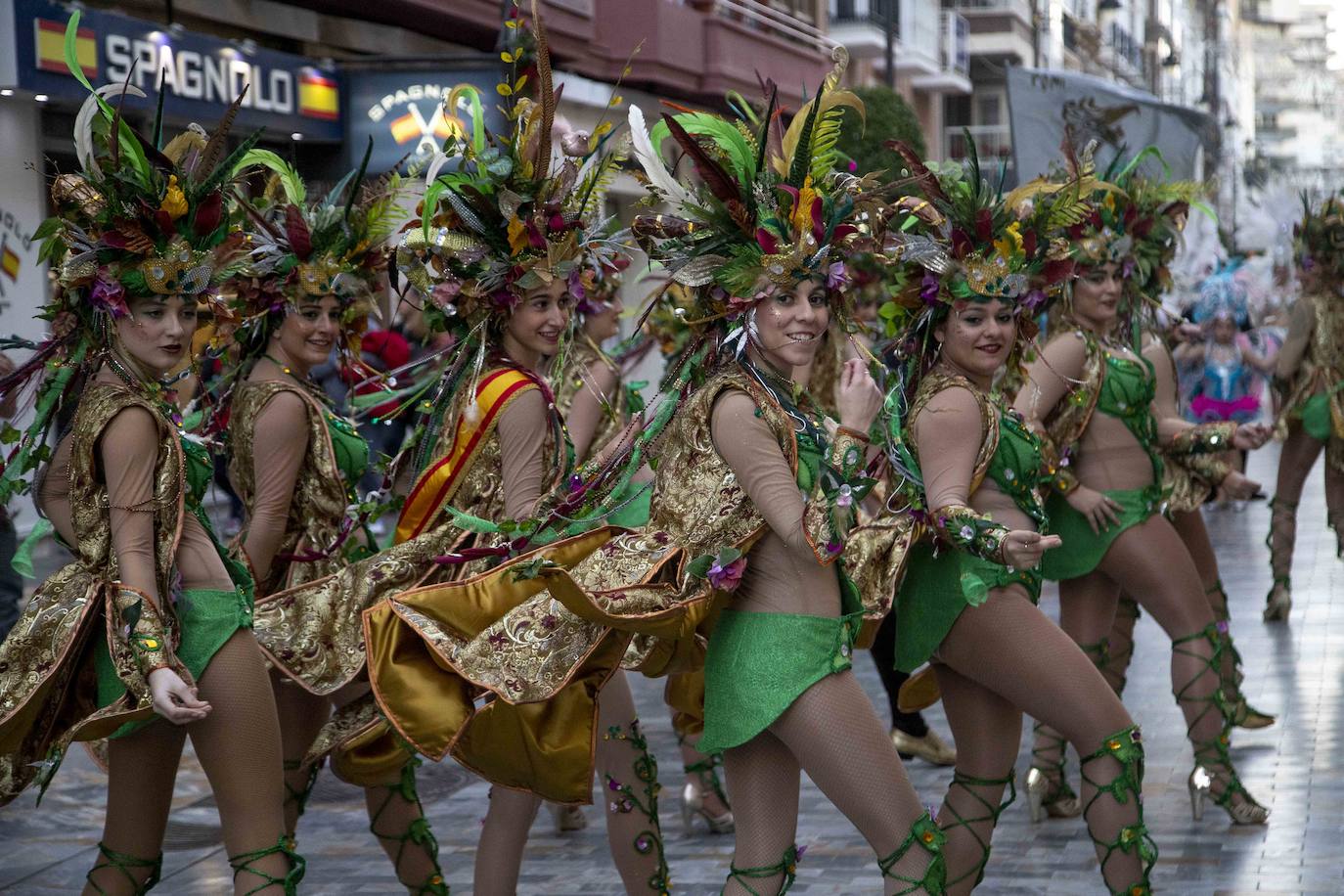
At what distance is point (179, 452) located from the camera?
429 cm

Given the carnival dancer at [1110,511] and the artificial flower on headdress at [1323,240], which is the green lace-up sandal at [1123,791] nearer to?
the carnival dancer at [1110,511]

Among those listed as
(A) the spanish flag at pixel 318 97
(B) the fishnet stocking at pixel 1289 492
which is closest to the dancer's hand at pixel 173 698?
(B) the fishnet stocking at pixel 1289 492

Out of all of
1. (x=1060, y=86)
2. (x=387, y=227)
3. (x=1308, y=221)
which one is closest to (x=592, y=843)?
(x=387, y=227)

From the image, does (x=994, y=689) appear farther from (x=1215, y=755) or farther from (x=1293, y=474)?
(x=1293, y=474)

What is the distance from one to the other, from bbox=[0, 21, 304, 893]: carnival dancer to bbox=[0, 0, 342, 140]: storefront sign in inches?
249

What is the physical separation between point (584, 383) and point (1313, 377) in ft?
16.3

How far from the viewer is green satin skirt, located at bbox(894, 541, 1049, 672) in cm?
473

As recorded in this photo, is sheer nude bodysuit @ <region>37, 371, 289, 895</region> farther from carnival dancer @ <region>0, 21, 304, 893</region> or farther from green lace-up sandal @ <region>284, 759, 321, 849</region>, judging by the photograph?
green lace-up sandal @ <region>284, 759, 321, 849</region>

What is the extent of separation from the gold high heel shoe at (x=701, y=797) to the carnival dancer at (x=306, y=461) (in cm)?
128

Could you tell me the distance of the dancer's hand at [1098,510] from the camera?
243 inches

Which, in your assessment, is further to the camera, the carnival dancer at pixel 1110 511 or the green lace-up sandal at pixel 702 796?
the green lace-up sandal at pixel 702 796

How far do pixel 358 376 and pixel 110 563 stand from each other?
2.15 meters

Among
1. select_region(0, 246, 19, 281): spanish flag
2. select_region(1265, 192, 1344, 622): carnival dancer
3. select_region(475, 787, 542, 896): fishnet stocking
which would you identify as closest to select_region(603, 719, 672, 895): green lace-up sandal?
select_region(475, 787, 542, 896): fishnet stocking

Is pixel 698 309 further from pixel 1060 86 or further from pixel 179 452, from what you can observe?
pixel 1060 86
